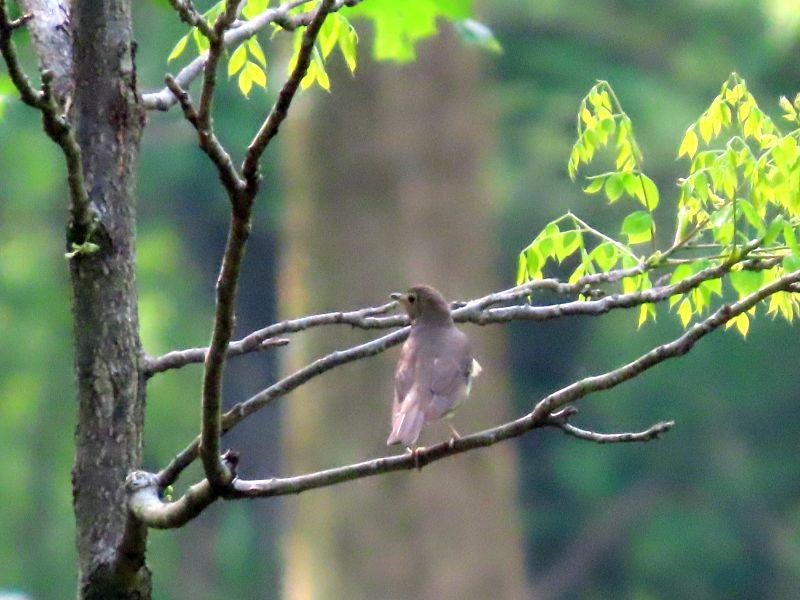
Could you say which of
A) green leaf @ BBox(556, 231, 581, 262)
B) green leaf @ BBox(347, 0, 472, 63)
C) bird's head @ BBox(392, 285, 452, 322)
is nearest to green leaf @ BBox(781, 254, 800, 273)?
green leaf @ BBox(556, 231, 581, 262)

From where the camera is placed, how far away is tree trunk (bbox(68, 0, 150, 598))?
2.96 metres

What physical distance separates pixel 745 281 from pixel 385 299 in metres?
8.62

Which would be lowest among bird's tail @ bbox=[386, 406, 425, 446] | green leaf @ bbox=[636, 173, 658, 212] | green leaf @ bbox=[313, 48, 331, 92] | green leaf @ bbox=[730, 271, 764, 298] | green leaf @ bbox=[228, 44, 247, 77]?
bird's tail @ bbox=[386, 406, 425, 446]

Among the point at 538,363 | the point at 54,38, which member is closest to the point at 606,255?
the point at 54,38

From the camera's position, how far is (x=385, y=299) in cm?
1160

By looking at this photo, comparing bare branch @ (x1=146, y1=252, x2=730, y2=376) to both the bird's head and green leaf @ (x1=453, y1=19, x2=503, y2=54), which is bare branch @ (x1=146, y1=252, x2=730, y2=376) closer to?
the bird's head

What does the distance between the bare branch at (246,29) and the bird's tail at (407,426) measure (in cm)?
92

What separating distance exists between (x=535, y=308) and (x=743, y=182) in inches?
18.2

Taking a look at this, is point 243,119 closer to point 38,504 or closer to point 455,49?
point 38,504

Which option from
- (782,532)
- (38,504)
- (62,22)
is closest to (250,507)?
(38,504)

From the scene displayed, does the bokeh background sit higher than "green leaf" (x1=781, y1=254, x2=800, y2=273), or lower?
higher

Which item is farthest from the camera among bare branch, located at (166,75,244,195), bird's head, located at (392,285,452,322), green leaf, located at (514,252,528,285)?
bird's head, located at (392,285,452,322)

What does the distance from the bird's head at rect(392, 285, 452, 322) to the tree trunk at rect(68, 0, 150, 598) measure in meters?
1.26

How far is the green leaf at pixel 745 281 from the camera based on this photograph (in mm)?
3008
